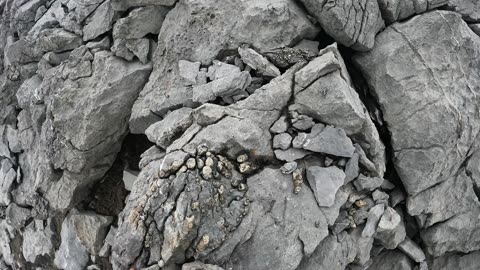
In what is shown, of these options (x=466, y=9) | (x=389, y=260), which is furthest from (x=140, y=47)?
(x=466, y=9)

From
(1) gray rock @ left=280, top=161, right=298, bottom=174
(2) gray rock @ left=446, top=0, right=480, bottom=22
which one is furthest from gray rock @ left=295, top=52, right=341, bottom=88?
(2) gray rock @ left=446, top=0, right=480, bottom=22

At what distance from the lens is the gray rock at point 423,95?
33.3 ft

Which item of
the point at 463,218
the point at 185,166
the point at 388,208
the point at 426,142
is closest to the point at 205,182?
the point at 185,166

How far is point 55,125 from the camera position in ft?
37.9

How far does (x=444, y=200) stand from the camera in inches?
419

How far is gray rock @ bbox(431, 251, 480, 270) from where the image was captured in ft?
37.4

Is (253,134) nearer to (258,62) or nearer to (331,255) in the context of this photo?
(258,62)

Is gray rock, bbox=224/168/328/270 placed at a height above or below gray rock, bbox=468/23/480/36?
above

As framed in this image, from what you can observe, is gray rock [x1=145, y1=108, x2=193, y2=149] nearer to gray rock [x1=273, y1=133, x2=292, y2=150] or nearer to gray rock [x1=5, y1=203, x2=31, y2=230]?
gray rock [x1=273, y1=133, x2=292, y2=150]

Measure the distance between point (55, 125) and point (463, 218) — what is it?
10837 millimetres

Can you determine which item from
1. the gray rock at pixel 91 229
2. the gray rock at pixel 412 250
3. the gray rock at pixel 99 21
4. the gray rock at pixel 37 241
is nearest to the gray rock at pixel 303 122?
the gray rock at pixel 412 250

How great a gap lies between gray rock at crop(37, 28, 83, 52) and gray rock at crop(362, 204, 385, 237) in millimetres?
9007

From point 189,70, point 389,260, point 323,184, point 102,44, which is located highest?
point 102,44

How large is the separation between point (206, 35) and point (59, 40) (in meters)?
4.80
